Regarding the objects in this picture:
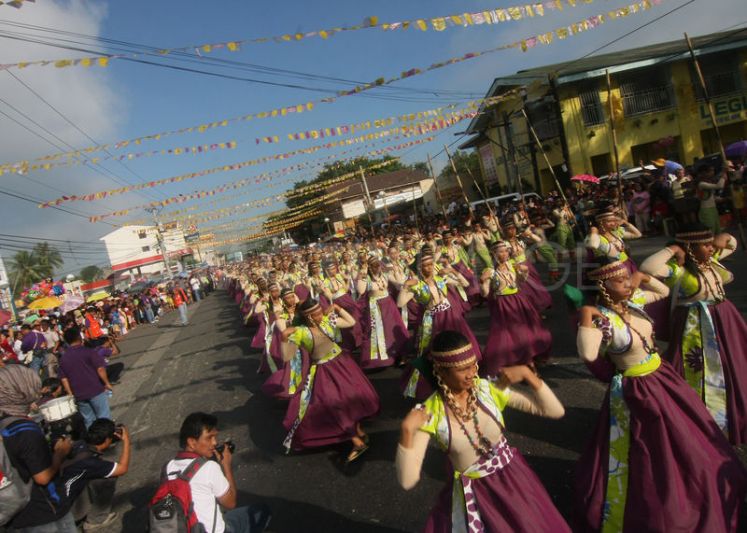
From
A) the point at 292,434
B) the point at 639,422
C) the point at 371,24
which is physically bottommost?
the point at 292,434

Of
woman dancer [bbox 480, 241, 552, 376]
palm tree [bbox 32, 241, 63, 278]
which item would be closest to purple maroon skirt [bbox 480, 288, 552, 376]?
woman dancer [bbox 480, 241, 552, 376]

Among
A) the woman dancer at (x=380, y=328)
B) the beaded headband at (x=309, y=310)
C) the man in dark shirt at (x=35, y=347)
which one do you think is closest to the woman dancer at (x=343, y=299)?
the woman dancer at (x=380, y=328)

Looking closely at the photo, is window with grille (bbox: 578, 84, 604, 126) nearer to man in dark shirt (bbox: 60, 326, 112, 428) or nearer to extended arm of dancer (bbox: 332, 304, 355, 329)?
extended arm of dancer (bbox: 332, 304, 355, 329)

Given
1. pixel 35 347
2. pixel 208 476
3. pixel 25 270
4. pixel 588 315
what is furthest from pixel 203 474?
pixel 25 270

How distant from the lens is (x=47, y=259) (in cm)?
5856

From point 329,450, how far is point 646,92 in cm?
2209

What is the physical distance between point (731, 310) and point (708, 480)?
5.44ft

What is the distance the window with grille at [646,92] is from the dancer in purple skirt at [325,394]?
68.6 ft

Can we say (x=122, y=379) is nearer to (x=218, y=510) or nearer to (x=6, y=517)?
(x=6, y=517)

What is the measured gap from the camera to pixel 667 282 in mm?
3889

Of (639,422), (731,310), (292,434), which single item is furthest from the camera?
(292,434)

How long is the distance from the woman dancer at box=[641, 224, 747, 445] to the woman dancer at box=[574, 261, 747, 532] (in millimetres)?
938

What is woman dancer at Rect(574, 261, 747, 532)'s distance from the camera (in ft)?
8.55

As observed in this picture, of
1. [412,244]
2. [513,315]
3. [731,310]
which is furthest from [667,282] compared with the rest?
[412,244]
